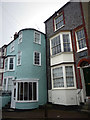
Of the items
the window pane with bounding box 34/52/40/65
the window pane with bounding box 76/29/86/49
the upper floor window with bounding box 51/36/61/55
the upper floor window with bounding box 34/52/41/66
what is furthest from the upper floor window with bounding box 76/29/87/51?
the window pane with bounding box 34/52/40/65

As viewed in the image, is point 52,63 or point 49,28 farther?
point 49,28

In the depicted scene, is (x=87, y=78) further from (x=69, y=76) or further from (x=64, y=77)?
(x=64, y=77)

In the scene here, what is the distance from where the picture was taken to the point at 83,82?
910cm

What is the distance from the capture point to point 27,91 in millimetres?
10953

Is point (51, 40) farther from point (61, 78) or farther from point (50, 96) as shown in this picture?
point (50, 96)

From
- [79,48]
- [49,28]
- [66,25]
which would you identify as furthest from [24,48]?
[79,48]

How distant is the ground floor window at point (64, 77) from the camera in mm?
9711

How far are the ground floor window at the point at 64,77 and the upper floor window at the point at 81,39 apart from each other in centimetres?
214

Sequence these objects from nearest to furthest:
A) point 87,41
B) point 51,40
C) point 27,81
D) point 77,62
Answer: point 87,41 → point 77,62 → point 27,81 → point 51,40

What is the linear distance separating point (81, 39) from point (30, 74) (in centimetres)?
670

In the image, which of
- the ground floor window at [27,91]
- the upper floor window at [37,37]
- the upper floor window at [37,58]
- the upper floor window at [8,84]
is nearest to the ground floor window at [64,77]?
the ground floor window at [27,91]

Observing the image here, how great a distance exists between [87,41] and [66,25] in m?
3.80

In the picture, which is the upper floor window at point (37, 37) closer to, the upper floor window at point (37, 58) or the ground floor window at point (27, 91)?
the upper floor window at point (37, 58)

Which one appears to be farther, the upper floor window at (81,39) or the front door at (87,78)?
the upper floor window at (81,39)
